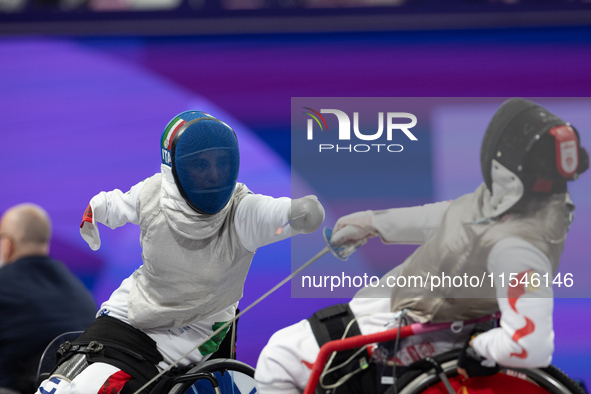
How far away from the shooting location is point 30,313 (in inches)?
93.9

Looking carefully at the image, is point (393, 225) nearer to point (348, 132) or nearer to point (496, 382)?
point (348, 132)

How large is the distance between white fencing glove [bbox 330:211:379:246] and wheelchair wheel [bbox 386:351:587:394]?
0.37m

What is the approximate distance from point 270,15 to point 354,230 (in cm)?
157

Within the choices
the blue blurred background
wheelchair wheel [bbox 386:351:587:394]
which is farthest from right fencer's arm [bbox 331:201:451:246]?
the blue blurred background

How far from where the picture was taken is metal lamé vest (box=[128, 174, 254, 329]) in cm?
191

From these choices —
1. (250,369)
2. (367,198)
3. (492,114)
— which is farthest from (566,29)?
(250,369)

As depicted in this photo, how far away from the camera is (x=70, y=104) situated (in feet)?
10.0

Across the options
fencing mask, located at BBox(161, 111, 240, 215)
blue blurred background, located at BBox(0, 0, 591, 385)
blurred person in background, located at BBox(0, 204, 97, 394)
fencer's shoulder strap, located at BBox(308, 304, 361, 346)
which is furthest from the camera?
blue blurred background, located at BBox(0, 0, 591, 385)

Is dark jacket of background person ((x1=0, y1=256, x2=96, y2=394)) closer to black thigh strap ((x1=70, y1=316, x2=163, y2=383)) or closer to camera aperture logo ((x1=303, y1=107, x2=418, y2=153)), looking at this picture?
black thigh strap ((x1=70, y1=316, x2=163, y2=383))

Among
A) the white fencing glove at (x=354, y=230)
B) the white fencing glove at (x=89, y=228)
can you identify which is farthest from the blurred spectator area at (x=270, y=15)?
the white fencing glove at (x=354, y=230)

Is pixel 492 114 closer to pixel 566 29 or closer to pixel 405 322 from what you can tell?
pixel 405 322

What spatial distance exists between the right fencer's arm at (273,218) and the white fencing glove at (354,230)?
8 centimetres

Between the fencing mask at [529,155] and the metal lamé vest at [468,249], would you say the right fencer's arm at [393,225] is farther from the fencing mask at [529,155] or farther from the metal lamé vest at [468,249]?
the fencing mask at [529,155]

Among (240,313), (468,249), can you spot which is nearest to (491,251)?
(468,249)
